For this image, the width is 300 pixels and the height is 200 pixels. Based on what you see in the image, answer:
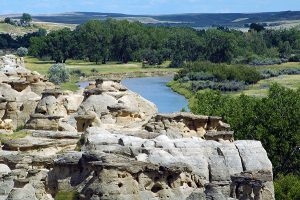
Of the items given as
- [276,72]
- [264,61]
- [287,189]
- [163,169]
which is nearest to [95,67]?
[264,61]

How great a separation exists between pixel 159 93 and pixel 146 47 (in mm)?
49755

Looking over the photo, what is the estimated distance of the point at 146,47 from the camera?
140250mm

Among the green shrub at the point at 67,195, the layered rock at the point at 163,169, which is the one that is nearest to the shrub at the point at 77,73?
the layered rock at the point at 163,169

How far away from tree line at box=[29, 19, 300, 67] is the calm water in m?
17.7

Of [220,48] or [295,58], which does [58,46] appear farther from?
[295,58]

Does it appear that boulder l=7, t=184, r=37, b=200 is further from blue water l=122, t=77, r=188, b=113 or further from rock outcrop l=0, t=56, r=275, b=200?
blue water l=122, t=77, r=188, b=113

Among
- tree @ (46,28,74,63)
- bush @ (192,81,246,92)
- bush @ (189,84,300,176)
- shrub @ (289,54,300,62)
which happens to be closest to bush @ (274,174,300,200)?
bush @ (189,84,300,176)

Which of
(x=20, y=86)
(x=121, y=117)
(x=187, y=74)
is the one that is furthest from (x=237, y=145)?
(x=187, y=74)

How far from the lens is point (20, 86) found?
44.5 meters

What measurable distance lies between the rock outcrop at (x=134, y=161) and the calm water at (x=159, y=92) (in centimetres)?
3625

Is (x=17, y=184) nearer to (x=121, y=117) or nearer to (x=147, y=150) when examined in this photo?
(x=147, y=150)

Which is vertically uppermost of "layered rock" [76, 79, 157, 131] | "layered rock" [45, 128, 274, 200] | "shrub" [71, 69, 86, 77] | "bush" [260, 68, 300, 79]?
"layered rock" [45, 128, 274, 200]

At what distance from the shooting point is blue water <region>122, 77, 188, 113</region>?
76.2 m

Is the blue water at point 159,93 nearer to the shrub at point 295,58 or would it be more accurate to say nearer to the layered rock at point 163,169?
the shrub at point 295,58
